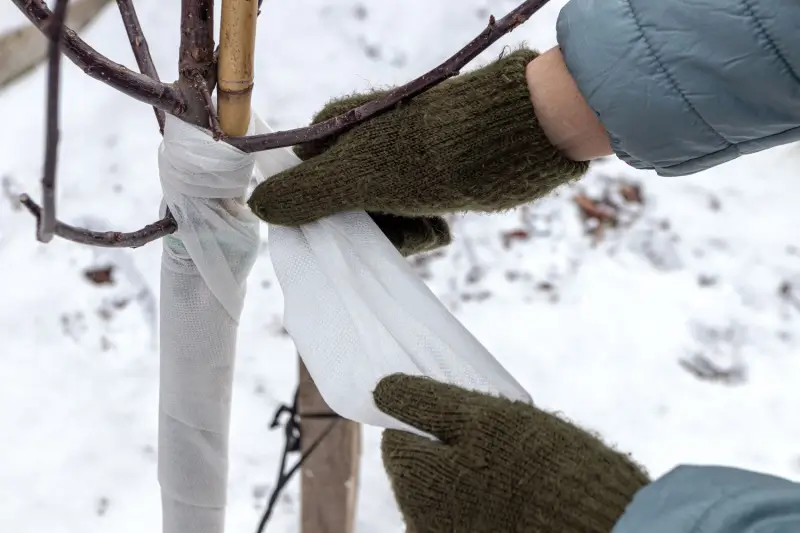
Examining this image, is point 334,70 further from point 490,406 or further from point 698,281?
point 490,406

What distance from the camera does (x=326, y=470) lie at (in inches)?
48.3

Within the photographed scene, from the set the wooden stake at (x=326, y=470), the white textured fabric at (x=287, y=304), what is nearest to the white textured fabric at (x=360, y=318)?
the white textured fabric at (x=287, y=304)

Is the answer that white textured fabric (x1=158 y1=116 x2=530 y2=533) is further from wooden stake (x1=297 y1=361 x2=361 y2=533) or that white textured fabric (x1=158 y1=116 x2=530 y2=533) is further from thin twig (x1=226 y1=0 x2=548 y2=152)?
wooden stake (x1=297 y1=361 x2=361 y2=533)

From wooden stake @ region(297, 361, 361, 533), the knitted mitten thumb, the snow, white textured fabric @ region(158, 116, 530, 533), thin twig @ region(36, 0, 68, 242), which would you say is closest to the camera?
thin twig @ region(36, 0, 68, 242)

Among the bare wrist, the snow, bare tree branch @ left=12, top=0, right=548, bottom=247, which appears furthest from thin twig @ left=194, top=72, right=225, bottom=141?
the snow

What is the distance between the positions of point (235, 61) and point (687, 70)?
49 cm

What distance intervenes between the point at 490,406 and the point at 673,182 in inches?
85.3

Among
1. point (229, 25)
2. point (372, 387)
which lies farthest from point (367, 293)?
point (229, 25)

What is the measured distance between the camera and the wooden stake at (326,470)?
44.6 inches

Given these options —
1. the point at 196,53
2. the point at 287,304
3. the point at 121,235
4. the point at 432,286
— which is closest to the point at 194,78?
the point at 196,53

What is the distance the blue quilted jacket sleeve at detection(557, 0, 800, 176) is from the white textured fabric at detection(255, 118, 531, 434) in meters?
0.31

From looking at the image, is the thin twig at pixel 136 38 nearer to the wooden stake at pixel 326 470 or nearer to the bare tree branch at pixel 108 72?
the bare tree branch at pixel 108 72

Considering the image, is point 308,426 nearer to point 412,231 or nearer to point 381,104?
point 412,231

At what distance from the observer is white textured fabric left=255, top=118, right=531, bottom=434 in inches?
31.1
